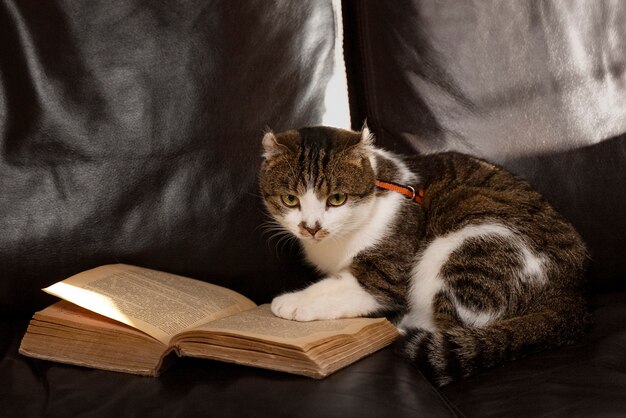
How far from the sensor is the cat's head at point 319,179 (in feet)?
5.25

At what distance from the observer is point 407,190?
5.61 feet

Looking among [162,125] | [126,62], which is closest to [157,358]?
[162,125]

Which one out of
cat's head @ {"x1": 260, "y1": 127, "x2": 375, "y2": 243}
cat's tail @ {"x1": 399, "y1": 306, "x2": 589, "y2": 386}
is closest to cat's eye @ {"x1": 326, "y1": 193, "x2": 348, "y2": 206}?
cat's head @ {"x1": 260, "y1": 127, "x2": 375, "y2": 243}

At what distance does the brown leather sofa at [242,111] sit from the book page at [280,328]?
1.17 ft

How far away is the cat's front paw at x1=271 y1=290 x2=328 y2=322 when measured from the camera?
1472mm

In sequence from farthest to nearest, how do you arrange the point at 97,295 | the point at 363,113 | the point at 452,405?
the point at 363,113 → the point at 97,295 → the point at 452,405

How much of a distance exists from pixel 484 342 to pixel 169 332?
1.95 ft

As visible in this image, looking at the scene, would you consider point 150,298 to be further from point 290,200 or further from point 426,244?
point 426,244

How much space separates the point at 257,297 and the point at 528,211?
0.68 metres

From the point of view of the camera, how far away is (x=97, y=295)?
4.65 ft

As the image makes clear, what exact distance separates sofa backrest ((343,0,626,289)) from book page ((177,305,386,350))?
0.60 m

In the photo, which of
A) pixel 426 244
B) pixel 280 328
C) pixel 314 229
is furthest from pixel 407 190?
pixel 280 328

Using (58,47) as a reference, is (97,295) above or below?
below

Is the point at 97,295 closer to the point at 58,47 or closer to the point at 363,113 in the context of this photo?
the point at 58,47
